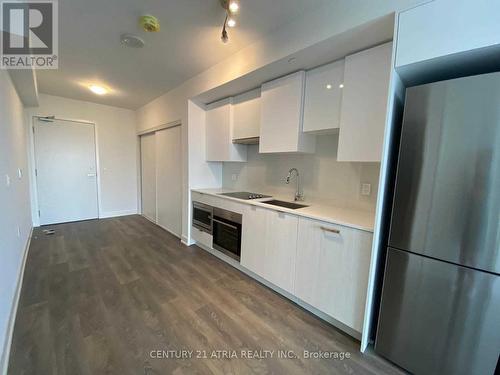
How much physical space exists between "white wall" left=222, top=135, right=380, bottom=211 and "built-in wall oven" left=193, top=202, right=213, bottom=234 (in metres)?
0.66

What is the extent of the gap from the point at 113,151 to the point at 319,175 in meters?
4.58

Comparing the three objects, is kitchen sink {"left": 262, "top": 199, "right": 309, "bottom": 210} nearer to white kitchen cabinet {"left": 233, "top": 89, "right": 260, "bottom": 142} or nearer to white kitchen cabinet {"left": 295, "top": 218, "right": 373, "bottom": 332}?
white kitchen cabinet {"left": 295, "top": 218, "right": 373, "bottom": 332}

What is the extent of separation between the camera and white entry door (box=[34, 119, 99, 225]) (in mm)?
4027

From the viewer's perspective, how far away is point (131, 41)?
2.11 metres

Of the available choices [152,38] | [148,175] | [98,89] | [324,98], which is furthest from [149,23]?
[148,175]

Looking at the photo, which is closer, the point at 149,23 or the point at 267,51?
the point at 149,23

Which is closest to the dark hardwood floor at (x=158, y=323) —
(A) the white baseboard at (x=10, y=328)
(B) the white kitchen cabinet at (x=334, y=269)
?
(A) the white baseboard at (x=10, y=328)

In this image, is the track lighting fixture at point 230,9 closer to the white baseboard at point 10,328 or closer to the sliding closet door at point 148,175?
the white baseboard at point 10,328

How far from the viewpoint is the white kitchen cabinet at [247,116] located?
102 inches

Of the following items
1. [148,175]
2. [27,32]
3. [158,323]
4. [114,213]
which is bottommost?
[158,323]

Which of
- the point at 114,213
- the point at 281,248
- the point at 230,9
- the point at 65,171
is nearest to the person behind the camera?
the point at 230,9

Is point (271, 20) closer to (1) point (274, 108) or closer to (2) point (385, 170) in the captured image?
(1) point (274, 108)

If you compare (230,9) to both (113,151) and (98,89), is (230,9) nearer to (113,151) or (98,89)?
(98,89)

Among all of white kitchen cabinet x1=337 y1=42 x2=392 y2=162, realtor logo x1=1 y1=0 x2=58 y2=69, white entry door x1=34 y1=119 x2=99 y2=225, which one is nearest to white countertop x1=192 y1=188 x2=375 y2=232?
white kitchen cabinet x1=337 y1=42 x2=392 y2=162
